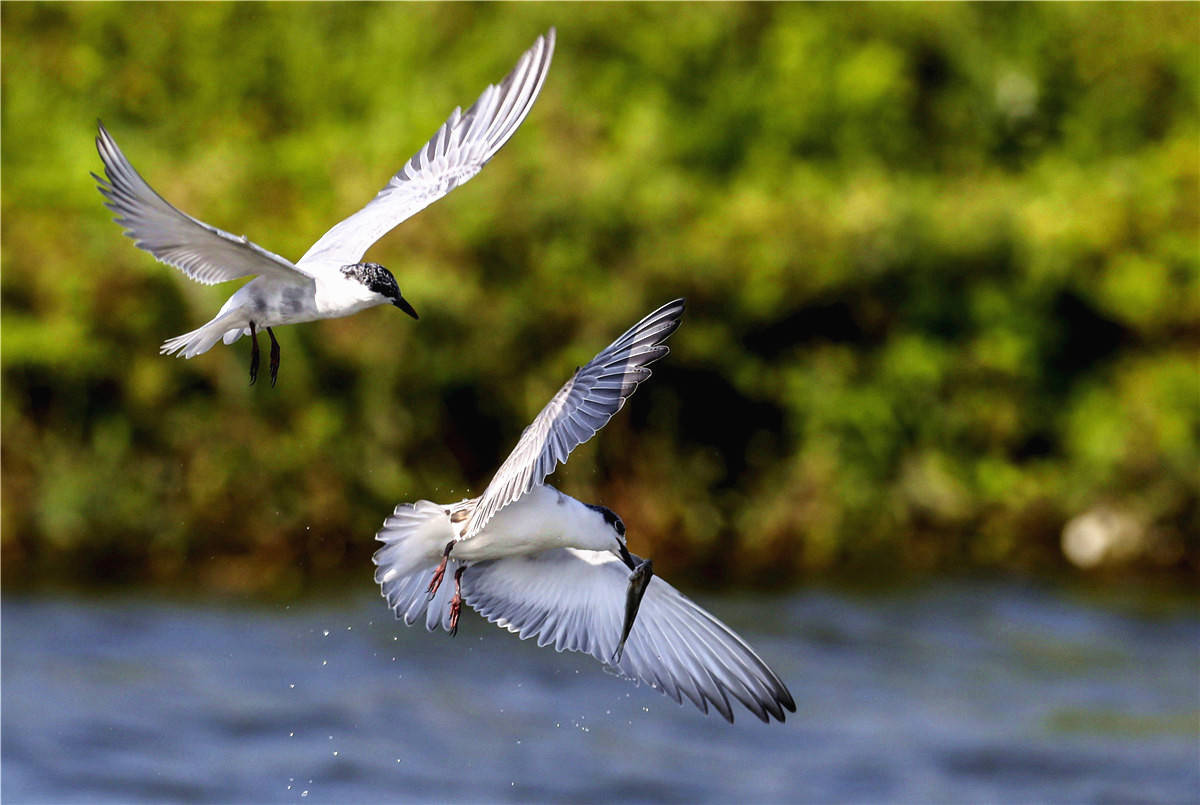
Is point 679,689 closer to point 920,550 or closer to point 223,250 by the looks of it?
point 223,250

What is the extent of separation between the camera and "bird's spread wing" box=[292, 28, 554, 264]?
18.0ft

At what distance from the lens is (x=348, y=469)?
1023 cm

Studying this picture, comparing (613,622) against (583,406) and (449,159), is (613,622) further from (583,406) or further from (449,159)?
(449,159)

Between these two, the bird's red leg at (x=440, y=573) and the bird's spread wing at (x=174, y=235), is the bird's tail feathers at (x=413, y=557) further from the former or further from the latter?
the bird's spread wing at (x=174, y=235)

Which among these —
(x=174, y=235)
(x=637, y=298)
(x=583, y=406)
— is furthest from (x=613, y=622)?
(x=637, y=298)

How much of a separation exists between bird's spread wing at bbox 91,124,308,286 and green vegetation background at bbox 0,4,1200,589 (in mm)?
5278

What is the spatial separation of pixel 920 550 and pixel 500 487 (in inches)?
267

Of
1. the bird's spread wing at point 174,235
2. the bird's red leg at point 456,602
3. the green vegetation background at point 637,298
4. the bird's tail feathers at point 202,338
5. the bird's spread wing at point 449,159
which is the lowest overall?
the bird's red leg at point 456,602

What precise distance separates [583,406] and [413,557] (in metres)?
0.93

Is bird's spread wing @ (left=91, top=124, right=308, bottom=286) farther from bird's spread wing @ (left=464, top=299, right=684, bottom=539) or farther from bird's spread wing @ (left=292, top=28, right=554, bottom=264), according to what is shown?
bird's spread wing @ (left=464, top=299, right=684, bottom=539)

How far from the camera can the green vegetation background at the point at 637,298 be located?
10.3 meters

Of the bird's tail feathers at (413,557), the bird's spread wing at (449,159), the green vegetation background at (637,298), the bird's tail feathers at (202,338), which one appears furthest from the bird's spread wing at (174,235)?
the green vegetation background at (637,298)

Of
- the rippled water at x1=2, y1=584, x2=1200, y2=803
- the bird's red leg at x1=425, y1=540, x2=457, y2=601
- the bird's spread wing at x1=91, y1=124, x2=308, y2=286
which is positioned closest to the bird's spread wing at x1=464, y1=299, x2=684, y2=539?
the bird's red leg at x1=425, y1=540, x2=457, y2=601

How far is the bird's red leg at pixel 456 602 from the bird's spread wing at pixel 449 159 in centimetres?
102
